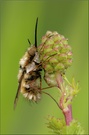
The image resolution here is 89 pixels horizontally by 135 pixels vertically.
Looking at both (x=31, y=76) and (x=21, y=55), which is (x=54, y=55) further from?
(x=21, y=55)

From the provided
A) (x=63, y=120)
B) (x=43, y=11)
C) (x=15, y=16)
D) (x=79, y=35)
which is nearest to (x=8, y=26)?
(x=15, y=16)

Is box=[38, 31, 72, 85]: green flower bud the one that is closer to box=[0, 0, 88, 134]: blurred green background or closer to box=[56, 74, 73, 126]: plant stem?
box=[56, 74, 73, 126]: plant stem

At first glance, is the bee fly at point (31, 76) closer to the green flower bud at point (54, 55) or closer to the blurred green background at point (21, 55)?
the green flower bud at point (54, 55)

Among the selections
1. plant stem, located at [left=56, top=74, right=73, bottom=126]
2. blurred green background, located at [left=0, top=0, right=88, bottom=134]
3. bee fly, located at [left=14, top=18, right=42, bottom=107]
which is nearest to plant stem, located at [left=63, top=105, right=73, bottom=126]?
plant stem, located at [left=56, top=74, right=73, bottom=126]

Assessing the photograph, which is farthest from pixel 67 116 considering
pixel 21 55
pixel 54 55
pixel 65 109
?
pixel 21 55

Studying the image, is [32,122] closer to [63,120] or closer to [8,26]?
[8,26]

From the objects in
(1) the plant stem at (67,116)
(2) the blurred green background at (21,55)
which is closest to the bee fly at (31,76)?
(1) the plant stem at (67,116)
